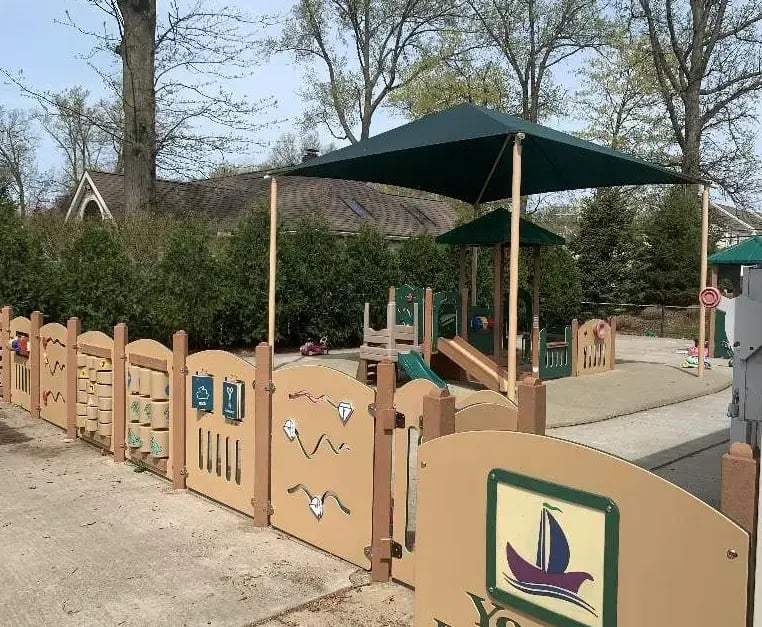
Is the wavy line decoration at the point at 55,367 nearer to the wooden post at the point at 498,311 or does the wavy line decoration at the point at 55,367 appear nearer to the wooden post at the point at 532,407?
the wooden post at the point at 532,407

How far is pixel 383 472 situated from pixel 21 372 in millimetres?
7219

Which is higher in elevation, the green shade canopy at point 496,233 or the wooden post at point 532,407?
the green shade canopy at point 496,233

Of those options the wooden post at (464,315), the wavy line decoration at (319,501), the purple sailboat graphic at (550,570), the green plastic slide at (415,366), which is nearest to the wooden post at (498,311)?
the wooden post at (464,315)

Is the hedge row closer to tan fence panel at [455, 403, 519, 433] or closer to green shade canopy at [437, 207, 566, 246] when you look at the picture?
green shade canopy at [437, 207, 566, 246]

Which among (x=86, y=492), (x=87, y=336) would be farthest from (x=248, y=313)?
(x=86, y=492)

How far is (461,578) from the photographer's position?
323 centimetres

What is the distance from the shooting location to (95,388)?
7379 mm

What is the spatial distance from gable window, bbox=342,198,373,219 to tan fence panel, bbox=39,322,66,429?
18170mm

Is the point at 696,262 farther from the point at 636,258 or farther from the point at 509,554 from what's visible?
the point at 509,554

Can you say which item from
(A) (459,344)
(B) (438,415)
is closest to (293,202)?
(A) (459,344)

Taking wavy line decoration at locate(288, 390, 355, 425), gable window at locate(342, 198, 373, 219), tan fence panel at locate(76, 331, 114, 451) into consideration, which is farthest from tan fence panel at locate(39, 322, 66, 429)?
gable window at locate(342, 198, 373, 219)

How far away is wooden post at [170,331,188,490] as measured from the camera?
606cm

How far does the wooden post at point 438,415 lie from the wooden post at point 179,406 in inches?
116

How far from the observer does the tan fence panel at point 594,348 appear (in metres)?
13.1
